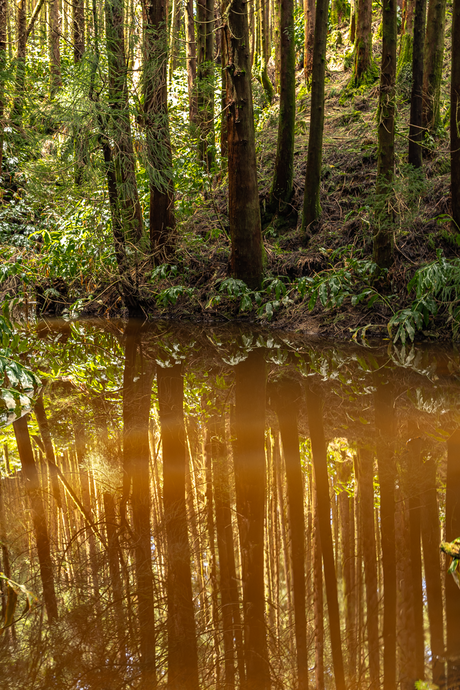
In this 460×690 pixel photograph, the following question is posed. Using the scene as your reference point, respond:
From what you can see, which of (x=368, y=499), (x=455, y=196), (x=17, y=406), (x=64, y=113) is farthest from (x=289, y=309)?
(x=368, y=499)

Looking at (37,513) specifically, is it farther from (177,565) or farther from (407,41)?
(407,41)

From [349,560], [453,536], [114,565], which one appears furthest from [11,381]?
[453,536]

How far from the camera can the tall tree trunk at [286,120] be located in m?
10.5

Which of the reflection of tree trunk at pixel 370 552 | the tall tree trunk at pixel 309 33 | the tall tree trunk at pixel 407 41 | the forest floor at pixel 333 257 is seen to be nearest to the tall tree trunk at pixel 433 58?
the forest floor at pixel 333 257

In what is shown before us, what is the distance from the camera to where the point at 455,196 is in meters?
8.11

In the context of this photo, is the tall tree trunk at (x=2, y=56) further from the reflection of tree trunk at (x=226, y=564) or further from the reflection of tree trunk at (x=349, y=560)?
the reflection of tree trunk at (x=349, y=560)

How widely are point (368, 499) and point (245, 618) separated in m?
1.26

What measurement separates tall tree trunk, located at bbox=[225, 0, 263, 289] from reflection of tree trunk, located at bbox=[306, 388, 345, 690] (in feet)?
16.1

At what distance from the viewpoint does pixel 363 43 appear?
46.5 feet

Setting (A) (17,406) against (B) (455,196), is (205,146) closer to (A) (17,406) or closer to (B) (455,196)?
(B) (455,196)

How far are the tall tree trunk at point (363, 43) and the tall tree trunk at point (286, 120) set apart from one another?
421 centimetres

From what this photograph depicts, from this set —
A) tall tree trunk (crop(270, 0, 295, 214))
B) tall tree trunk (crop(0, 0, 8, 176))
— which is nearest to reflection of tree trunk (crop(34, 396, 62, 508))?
tall tree trunk (crop(0, 0, 8, 176))

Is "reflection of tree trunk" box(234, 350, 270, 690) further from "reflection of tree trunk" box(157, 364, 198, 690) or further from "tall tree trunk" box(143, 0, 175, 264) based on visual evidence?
"tall tree trunk" box(143, 0, 175, 264)

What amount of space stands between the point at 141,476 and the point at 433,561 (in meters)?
1.92
